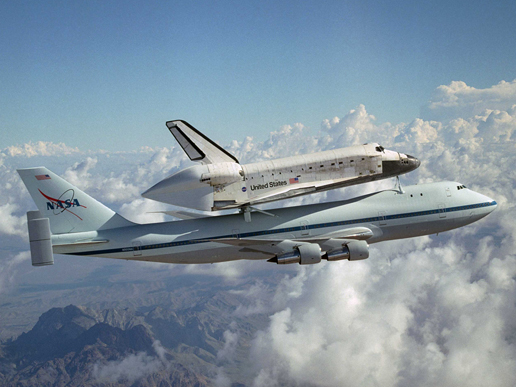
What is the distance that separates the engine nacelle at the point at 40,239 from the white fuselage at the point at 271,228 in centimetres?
180

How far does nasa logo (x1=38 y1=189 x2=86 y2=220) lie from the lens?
31984mm

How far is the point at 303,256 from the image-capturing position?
1231 inches

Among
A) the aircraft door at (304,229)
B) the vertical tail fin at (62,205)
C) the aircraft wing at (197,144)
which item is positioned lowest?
the aircraft door at (304,229)

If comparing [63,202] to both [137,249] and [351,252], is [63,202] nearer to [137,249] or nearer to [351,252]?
[137,249]

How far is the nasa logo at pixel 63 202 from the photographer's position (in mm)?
31984

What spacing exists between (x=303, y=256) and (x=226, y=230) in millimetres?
6451

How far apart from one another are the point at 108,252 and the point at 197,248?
7091mm

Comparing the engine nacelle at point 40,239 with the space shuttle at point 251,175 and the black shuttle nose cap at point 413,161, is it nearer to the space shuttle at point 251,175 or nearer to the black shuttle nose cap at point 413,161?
the space shuttle at point 251,175

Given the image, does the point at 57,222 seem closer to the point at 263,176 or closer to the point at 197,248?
the point at 197,248

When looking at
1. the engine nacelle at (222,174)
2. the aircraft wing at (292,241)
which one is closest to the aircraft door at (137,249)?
the aircraft wing at (292,241)

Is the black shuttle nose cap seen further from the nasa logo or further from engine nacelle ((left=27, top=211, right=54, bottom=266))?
engine nacelle ((left=27, top=211, right=54, bottom=266))

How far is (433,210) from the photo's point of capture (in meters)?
34.3

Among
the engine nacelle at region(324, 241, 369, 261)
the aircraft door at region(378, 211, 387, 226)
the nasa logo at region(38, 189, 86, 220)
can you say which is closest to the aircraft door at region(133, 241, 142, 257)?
the nasa logo at region(38, 189, 86, 220)

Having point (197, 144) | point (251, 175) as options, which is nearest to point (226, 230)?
point (251, 175)
